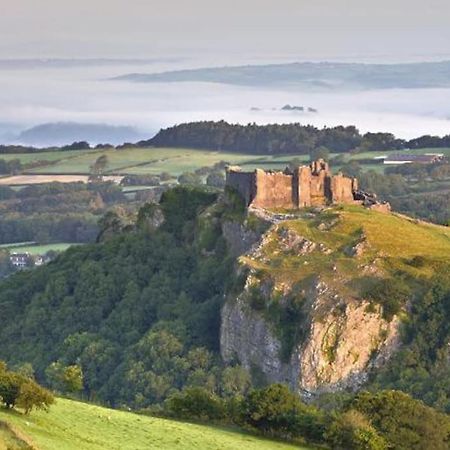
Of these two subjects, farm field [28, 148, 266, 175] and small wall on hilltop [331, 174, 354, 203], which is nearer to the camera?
small wall on hilltop [331, 174, 354, 203]

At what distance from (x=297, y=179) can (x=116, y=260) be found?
1237cm

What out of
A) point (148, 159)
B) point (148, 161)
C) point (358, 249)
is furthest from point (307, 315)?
point (148, 159)

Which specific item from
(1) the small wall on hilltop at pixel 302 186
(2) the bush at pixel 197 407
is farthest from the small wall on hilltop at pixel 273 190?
(2) the bush at pixel 197 407

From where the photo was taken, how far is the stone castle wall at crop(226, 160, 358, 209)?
84.6m

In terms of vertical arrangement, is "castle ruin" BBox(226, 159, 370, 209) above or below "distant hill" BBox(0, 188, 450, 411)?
above

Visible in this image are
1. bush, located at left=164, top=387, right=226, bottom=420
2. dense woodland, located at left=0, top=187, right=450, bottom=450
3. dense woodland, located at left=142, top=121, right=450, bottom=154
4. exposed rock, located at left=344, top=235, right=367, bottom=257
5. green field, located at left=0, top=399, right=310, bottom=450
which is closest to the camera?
green field, located at left=0, top=399, right=310, bottom=450

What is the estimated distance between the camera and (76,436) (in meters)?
49.8

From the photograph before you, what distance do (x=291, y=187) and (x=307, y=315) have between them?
38.5ft

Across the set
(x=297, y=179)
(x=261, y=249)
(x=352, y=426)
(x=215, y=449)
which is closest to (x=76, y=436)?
(x=215, y=449)

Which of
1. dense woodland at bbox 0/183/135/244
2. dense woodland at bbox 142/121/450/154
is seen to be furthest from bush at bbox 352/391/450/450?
dense woodland at bbox 142/121/450/154

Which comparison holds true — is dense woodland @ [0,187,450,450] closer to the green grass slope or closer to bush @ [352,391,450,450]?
bush @ [352,391,450,450]

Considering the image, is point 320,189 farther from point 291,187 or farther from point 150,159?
point 150,159

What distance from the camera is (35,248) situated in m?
145

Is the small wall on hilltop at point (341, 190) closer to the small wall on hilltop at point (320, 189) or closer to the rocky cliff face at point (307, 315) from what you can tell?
the small wall on hilltop at point (320, 189)
